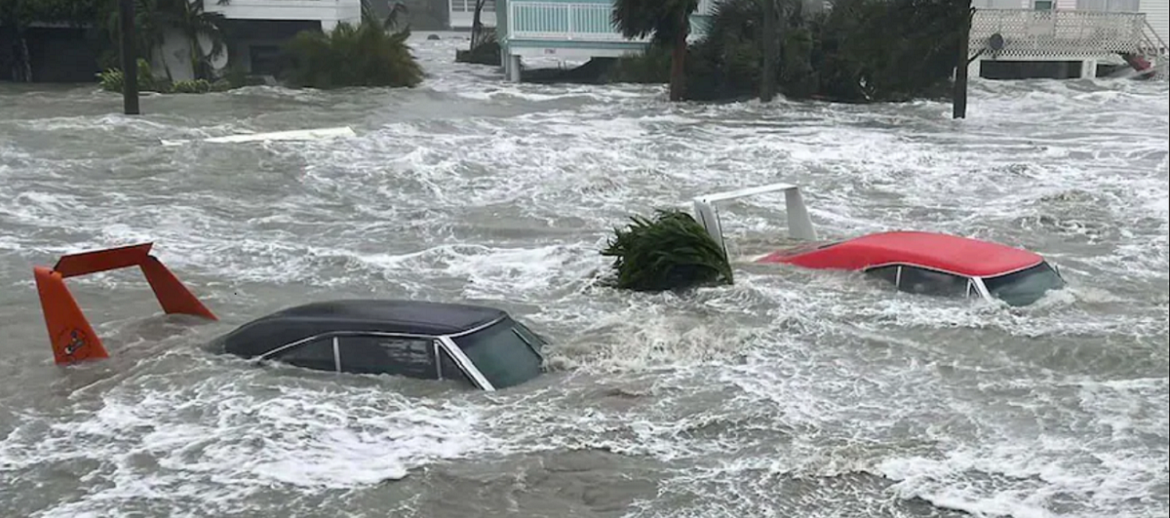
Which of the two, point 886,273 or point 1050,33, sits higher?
point 1050,33

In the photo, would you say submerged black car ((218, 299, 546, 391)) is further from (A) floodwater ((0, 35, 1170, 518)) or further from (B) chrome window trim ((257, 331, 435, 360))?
(A) floodwater ((0, 35, 1170, 518))

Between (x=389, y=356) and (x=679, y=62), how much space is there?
1029 inches

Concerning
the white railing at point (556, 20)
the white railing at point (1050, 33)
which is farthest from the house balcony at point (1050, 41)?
the white railing at point (556, 20)

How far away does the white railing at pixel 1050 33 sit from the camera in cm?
3116

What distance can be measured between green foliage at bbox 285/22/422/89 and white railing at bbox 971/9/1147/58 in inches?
700

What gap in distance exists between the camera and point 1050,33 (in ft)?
116

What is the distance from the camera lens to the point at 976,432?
26.3 ft

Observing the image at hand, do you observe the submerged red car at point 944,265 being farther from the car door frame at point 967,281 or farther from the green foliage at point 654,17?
the green foliage at point 654,17

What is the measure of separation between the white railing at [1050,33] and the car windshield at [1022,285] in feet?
65.5

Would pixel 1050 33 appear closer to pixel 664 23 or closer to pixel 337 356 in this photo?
pixel 664 23

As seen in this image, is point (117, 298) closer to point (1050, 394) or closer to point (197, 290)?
point (197, 290)

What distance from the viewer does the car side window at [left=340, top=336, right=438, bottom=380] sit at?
28.8ft

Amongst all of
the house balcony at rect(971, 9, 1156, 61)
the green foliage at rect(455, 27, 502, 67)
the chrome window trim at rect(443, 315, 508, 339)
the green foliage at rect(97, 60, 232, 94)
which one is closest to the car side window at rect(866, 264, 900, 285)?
the chrome window trim at rect(443, 315, 508, 339)

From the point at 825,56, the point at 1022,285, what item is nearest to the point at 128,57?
the point at 825,56
